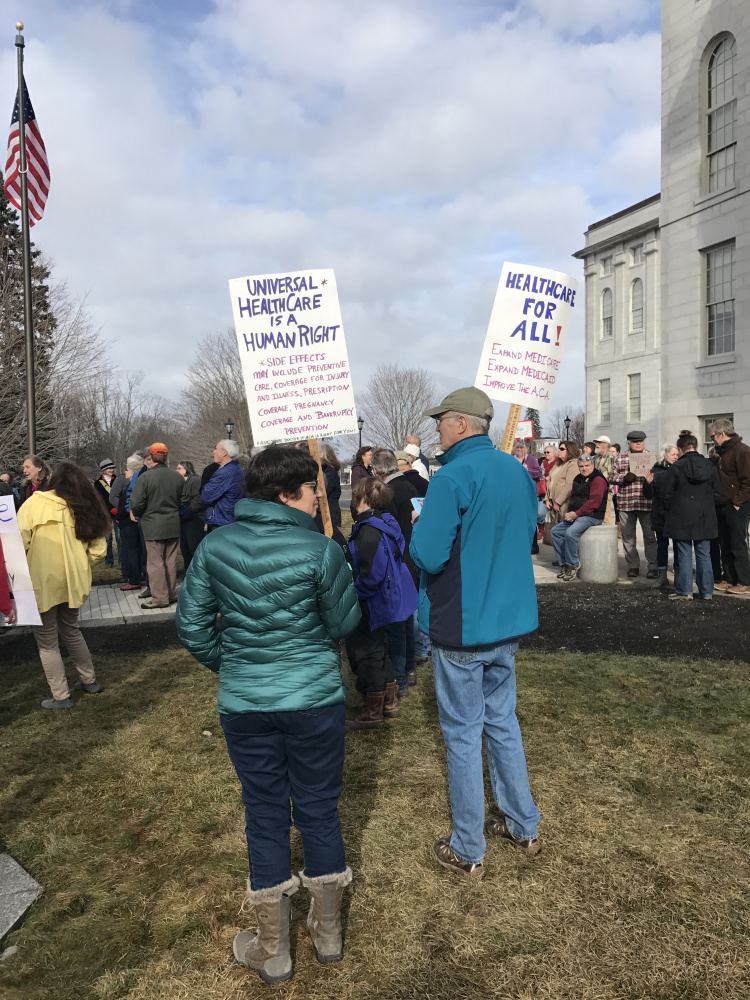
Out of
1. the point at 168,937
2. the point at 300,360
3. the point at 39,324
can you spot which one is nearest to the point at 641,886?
the point at 168,937

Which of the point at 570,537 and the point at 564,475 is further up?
the point at 564,475

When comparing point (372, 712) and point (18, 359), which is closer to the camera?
point (372, 712)

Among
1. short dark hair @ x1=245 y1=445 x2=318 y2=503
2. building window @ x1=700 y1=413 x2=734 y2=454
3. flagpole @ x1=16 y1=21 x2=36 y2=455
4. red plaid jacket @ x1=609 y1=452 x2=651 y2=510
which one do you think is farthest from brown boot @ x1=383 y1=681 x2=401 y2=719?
building window @ x1=700 y1=413 x2=734 y2=454

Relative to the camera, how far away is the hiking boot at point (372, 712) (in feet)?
17.1

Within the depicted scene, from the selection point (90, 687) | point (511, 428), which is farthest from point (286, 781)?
point (90, 687)

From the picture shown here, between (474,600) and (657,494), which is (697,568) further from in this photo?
(474,600)

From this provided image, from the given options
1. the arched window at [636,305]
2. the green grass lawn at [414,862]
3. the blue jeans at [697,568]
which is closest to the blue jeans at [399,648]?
the green grass lawn at [414,862]

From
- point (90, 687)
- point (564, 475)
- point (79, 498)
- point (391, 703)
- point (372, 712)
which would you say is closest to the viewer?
point (372, 712)

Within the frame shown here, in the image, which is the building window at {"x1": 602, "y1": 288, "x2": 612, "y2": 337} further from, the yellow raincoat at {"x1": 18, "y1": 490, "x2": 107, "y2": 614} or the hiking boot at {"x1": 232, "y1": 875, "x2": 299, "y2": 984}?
the hiking boot at {"x1": 232, "y1": 875, "x2": 299, "y2": 984}

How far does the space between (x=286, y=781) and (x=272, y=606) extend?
70cm

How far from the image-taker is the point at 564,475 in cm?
1152

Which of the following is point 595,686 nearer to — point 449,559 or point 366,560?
point 366,560

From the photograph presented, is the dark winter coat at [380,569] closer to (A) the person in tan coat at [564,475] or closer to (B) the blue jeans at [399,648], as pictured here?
(B) the blue jeans at [399,648]

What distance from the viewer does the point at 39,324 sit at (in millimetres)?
23312
